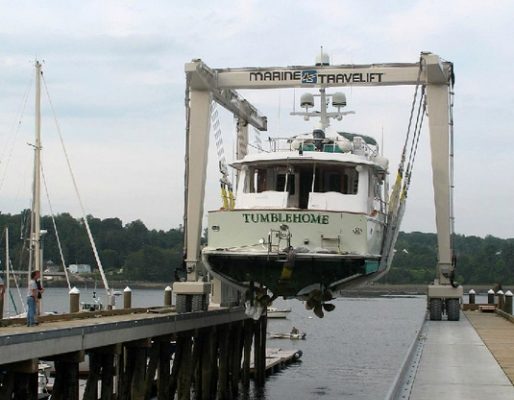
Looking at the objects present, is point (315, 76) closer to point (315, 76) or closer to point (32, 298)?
point (315, 76)

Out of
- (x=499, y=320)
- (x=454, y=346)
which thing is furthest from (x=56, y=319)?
(x=499, y=320)

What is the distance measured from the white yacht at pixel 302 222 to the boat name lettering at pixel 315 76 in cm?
330

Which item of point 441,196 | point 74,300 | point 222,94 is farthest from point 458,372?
point 222,94

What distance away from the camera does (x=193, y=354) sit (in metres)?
27.8

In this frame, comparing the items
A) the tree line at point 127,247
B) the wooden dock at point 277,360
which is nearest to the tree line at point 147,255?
the tree line at point 127,247

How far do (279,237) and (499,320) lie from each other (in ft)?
53.5

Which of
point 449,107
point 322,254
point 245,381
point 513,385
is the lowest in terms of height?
point 245,381

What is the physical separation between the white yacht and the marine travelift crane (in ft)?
10.9

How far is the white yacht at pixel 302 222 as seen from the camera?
2220cm

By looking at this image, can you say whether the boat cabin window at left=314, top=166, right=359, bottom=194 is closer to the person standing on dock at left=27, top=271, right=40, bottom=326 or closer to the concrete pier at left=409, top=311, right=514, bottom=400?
the concrete pier at left=409, top=311, right=514, bottom=400

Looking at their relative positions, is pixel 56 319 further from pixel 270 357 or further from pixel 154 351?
pixel 270 357

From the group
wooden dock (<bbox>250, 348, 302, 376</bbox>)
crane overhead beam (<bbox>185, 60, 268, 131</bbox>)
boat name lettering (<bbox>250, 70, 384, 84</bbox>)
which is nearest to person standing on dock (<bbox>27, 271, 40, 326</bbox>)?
crane overhead beam (<bbox>185, 60, 268, 131</bbox>)

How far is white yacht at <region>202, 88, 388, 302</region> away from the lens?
22.2 m

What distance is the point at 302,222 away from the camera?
22.2m
